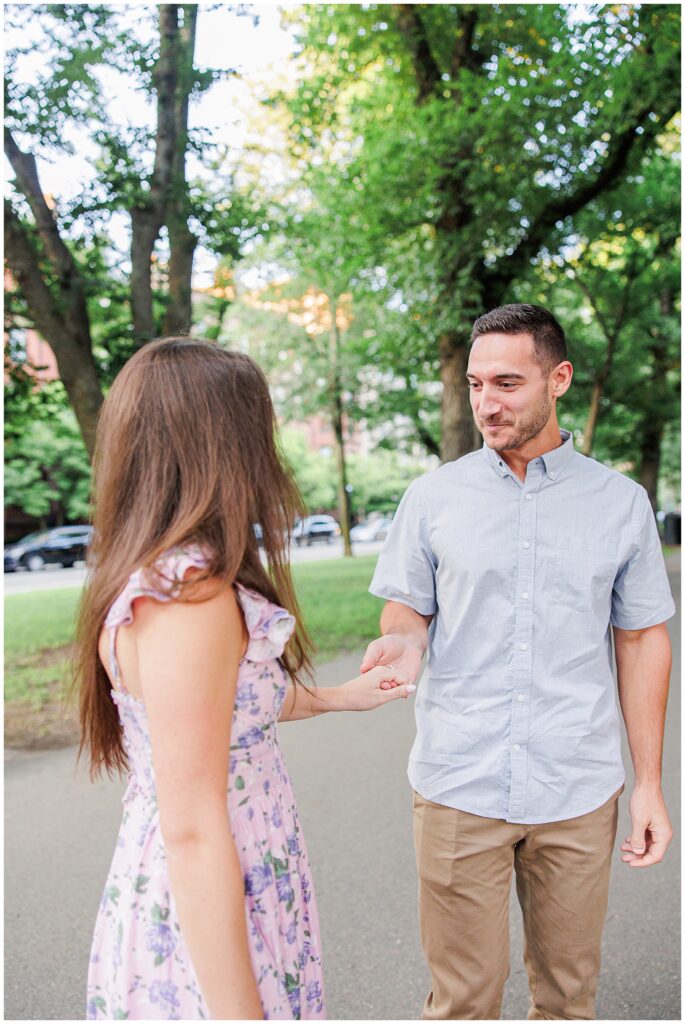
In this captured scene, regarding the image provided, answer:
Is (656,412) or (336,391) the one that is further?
(336,391)

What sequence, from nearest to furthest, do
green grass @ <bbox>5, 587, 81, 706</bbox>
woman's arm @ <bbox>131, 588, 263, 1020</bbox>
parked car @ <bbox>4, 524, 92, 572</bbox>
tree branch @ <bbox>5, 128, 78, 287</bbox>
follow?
woman's arm @ <bbox>131, 588, 263, 1020</bbox>, tree branch @ <bbox>5, 128, 78, 287</bbox>, green grass @ <bbox>5, 587, 81, 706</bbox>, parked car @ <bbox>4, 524, 92, 572</bbox>

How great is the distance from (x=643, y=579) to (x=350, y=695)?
89cm

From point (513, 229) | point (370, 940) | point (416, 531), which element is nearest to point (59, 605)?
point (513, 229)

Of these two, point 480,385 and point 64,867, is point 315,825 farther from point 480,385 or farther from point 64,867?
point 480,385

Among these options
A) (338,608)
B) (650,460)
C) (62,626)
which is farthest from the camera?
(650,460)

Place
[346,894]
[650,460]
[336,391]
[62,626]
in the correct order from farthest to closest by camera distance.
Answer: [336,391], [650,460], [62,626], [346,894]

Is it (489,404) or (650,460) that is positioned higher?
(650,460)

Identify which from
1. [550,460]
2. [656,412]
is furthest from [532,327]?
[656,412]

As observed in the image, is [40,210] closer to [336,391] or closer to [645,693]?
[645,693]

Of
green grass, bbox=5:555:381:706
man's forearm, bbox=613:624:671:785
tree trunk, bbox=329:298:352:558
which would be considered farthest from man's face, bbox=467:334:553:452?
tree trunk, bbox=329:298:352:558

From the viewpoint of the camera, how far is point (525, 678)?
102 inches

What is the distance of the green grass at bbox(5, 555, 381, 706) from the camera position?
1016cm

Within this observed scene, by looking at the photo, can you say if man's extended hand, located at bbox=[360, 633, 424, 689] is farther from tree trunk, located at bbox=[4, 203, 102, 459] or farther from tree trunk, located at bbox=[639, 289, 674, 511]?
tree trunk, located at bbox=[639, 289, 674, 511]

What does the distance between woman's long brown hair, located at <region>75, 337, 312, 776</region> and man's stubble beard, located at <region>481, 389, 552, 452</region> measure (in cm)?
93
